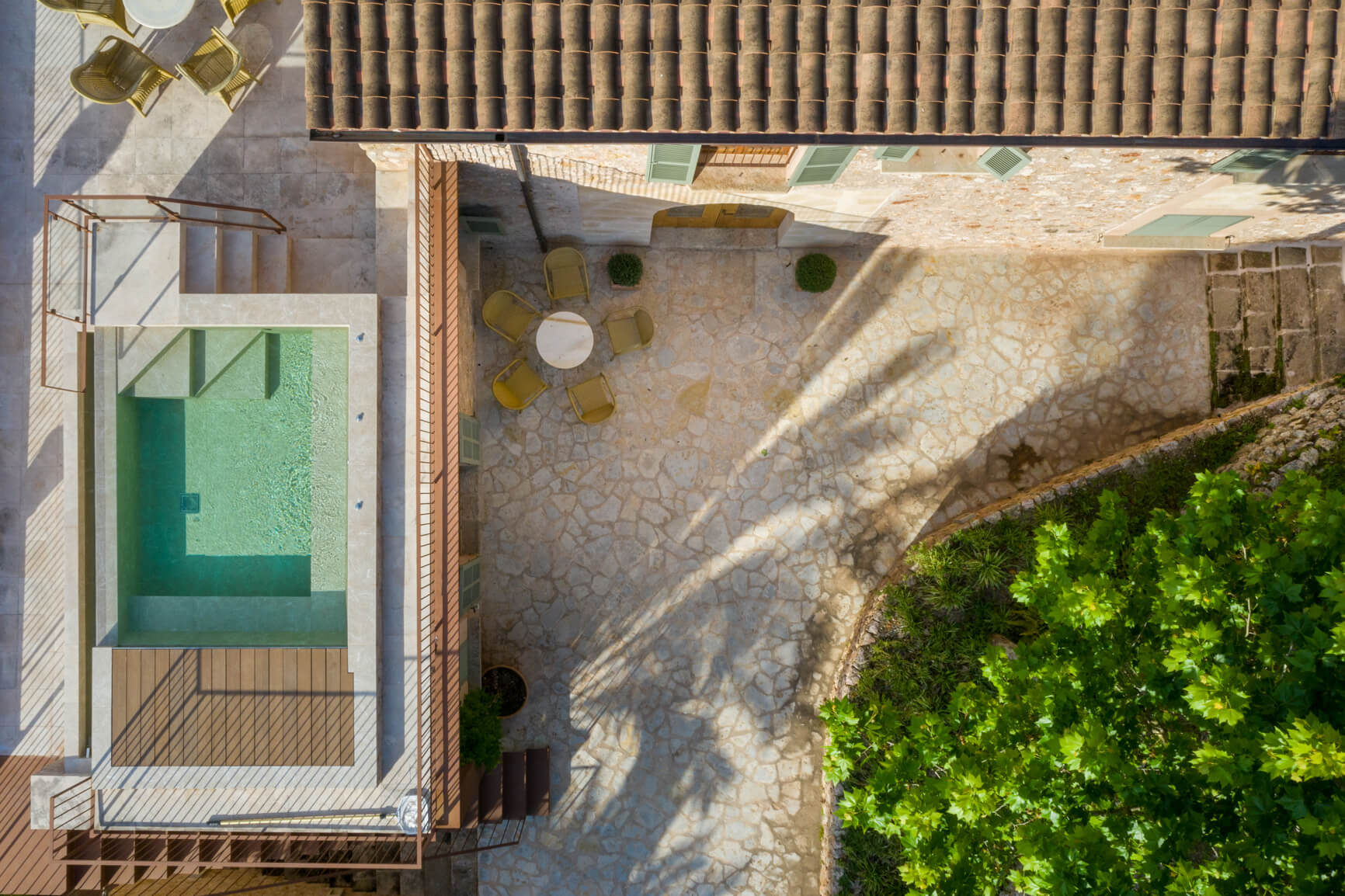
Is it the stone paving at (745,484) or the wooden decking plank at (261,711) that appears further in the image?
the stone paving at (745,484)

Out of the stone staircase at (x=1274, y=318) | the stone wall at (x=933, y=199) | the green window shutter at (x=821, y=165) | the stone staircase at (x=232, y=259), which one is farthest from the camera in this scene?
the stone staircase at (x=1274, y=318)

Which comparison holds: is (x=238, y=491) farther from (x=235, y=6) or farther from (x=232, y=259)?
(x=235, y=6)

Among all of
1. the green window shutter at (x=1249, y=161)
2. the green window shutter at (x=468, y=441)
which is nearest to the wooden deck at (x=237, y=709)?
the green window shutter at (x=468, y=441)

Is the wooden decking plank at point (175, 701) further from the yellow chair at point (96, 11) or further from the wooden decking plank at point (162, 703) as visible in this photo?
the yellow chair at point (96, 11)

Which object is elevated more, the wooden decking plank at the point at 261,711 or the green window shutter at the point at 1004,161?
the green window shutter at the point at 1004,161

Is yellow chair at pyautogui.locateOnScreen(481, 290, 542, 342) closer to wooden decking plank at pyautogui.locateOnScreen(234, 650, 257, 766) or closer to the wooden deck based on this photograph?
the wooden deck

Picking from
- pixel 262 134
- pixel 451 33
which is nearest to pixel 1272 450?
pixel 451 33

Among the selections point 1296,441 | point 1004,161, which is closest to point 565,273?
point 1004,161
